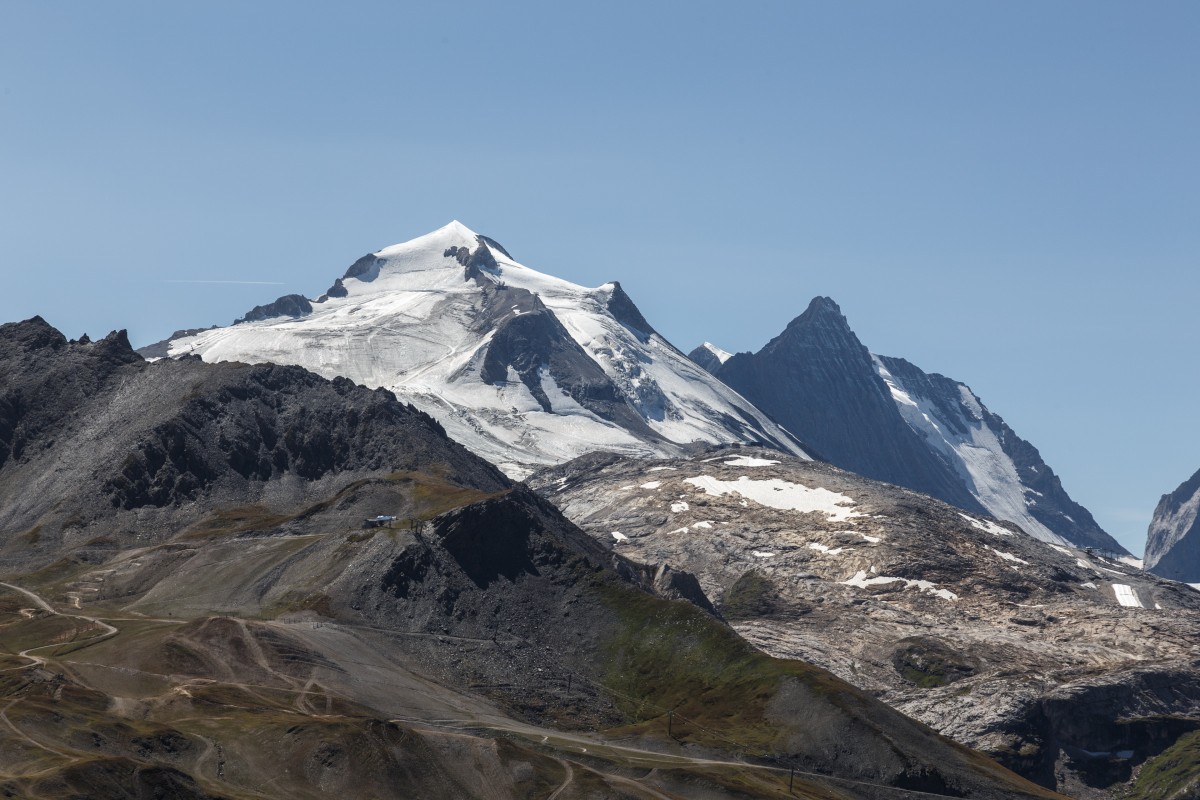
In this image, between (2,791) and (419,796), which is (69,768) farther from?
(419,796)

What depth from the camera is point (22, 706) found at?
199625 millimetres

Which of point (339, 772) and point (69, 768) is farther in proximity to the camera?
point (339, 772)

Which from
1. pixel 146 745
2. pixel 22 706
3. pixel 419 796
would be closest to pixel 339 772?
pixel 419 796

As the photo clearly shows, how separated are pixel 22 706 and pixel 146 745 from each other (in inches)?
658

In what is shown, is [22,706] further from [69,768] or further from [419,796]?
[419,796]

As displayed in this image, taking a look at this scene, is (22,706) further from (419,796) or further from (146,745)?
(419,796)

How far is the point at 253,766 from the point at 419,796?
798 inches

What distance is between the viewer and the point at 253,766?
198 meters

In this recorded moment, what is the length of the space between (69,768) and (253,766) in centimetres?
2843

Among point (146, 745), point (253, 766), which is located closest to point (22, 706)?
point (146, 745)

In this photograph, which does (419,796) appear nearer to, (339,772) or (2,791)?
(339,772)

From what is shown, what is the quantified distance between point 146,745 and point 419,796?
33.0 meters

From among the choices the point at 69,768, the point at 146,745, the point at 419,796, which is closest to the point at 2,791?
the point at 69,768

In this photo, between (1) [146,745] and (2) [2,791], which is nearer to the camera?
(2) [2,791]
